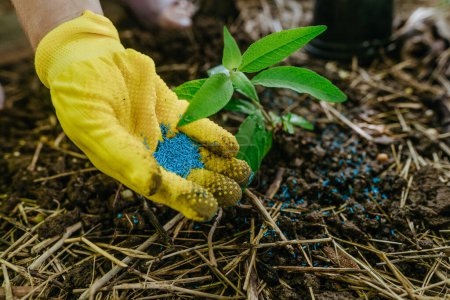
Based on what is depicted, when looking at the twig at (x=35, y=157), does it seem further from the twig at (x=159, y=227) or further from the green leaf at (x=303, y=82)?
the green leaf at (x=303, y=82)

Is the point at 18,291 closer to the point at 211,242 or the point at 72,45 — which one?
the point at 211,242

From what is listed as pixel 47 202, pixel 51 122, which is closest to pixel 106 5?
pixel 51 122

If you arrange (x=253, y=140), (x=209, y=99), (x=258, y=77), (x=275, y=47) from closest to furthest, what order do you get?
(x=209, y=99) → (x=275, y=47) → (x=258, y=77) → (x=253, y=140)

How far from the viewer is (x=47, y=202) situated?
64.3 inches

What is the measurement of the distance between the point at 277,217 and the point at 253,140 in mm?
329

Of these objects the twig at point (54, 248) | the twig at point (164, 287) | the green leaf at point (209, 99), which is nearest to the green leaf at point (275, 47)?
the green leaf at point (209, 99)

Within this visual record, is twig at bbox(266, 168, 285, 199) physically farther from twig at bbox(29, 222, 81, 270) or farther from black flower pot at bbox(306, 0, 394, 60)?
black flower pot at bbox(306, 0, 394, 60)

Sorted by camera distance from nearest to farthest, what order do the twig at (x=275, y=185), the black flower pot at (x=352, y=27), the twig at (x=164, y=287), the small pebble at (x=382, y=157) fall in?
the twig at (x=164, y=287)
the twig at (x=275, y=185)
the small pebble at (x=382, y=157)
the black flower pot at (x=352, y=27)

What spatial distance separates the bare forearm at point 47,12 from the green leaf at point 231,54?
599 mm

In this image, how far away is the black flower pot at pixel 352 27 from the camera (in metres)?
2.26

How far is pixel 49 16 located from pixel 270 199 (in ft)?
3.72

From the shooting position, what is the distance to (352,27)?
2.32 metres

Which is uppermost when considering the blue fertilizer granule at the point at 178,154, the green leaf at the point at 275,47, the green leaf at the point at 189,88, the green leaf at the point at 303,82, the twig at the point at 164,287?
the green leaf at the point at 275,47

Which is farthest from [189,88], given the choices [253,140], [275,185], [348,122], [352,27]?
[352,27]
